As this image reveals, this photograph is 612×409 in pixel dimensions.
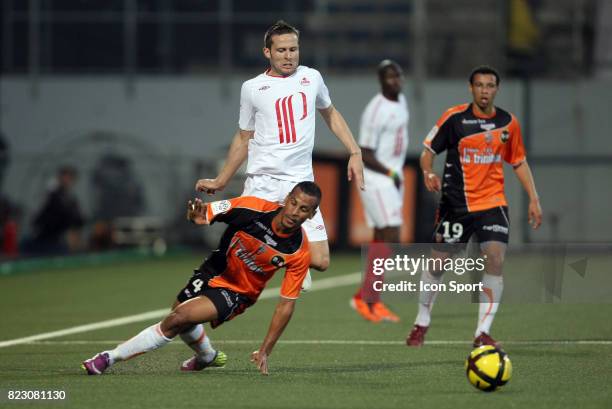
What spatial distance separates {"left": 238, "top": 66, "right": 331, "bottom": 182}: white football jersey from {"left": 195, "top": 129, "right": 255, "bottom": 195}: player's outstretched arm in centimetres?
10

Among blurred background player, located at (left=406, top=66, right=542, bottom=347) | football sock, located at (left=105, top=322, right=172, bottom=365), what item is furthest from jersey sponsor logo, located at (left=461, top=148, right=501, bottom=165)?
football sock, located at (left=105, top=322, right=172, bottom=365)

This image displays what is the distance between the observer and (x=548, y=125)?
3306 cm

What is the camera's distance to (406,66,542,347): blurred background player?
10.8 metres

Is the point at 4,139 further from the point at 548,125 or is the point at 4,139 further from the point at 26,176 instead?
the point at 548,125

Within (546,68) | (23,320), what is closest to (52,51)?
(546,68)

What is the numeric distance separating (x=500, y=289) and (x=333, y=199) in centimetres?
1822

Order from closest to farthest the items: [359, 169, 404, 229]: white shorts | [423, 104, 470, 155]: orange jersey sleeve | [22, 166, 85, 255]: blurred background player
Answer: [423, 104, 470, 155]: orange jersey sleeve < [359, 169, 404, 229]: white shorts < [22, 166, 85, 255]: blurred background player

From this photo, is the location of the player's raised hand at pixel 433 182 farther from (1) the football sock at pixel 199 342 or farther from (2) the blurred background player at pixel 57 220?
(2) the blurred background player at pixel 57 220

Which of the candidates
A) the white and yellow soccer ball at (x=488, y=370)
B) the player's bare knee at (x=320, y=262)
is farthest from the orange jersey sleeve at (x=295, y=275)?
the white and yellow soccer ball at (x=488, y=370)

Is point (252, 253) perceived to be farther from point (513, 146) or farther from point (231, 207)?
point (513, 146)

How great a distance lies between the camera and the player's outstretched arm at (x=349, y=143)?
366 inches

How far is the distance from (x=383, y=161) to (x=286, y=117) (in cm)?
425

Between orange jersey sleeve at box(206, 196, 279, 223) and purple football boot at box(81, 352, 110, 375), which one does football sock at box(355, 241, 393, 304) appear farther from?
purple football boot at box(81, 352, 110, 375)

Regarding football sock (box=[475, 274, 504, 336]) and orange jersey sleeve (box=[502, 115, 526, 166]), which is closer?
football sock (box=[475, 274, 504, 336])
